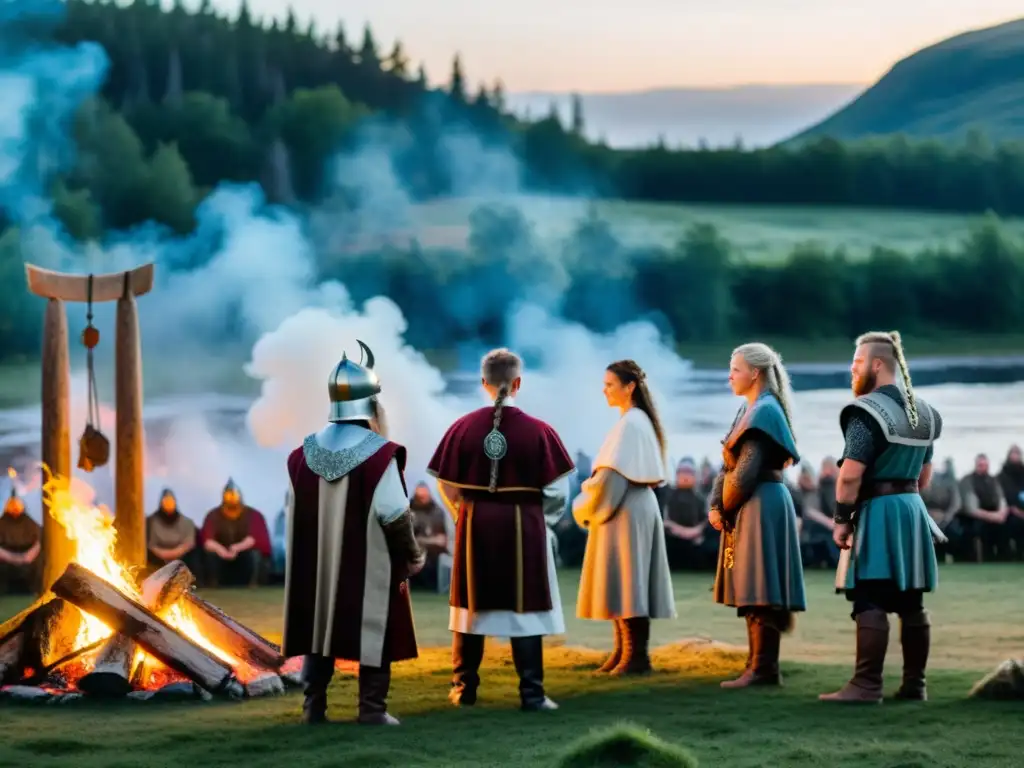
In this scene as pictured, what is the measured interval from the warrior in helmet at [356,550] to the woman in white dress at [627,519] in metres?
1.69

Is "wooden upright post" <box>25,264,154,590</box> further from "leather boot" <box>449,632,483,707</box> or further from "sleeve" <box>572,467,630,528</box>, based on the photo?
"sleeve" <box>572,467,630,528</box>

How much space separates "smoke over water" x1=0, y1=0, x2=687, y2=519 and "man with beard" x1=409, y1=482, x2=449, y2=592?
2918 millimetres

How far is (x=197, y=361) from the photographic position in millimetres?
20391

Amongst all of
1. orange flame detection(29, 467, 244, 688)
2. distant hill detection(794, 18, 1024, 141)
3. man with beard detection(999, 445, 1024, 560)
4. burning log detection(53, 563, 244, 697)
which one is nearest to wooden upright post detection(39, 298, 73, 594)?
orange flame detection(29, 467, 244, 688)

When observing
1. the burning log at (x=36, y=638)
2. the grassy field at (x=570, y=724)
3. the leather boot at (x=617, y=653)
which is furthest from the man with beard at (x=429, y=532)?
the burning log at (x=36, y=638)

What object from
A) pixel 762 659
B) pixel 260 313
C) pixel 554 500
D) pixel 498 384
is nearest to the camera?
pixel 498 384

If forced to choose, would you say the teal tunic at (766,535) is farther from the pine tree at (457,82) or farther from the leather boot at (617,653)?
the pine tree at (457,82)

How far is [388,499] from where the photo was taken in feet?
26.9

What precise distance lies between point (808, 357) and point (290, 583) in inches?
550

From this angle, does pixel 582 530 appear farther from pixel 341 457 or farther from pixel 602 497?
pixel 341 457

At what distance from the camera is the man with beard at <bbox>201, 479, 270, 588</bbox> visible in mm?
15969

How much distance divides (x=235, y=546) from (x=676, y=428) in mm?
6025

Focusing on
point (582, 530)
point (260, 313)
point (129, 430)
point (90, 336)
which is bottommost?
point (582, 530)

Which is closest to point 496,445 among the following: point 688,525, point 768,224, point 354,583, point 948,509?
point 354,583
